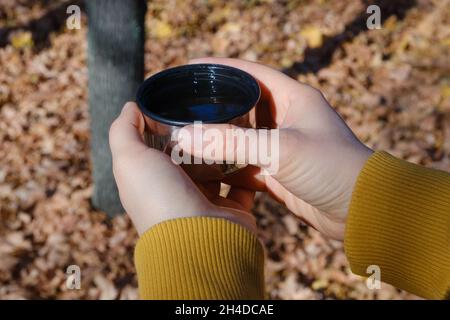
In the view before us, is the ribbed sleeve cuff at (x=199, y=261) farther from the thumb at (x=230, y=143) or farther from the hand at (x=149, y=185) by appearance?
the thumb at (x=230, y=143)

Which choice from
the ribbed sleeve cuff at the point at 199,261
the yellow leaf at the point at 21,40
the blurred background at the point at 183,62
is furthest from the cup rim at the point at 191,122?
the yellow leaf at the point at 21,40

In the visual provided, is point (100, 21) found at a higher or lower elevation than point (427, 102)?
higher

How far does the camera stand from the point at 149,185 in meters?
1.56

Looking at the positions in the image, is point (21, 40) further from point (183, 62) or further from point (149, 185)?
point (149, 185)

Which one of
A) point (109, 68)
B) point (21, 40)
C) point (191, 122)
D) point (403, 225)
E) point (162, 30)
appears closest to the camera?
point (191, 122)

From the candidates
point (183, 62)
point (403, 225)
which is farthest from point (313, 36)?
point (403, 225)

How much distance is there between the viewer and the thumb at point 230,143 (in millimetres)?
1521

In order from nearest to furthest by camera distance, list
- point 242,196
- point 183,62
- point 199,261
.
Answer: point 199,261, point 242,196, point 183,62

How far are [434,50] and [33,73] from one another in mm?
2828

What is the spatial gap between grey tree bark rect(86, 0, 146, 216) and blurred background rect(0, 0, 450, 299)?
8.3 inches

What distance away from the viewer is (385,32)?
13.3ft

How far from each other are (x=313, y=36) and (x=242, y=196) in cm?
228
